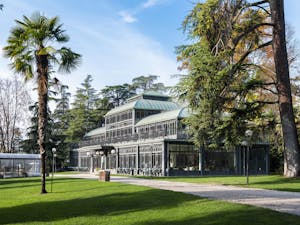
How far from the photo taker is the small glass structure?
39.1 meters

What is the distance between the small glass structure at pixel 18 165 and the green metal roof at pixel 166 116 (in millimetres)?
12468

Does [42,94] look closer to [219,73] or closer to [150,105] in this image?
[219,73]

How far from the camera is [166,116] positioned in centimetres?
4125

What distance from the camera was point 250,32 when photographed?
22.0m

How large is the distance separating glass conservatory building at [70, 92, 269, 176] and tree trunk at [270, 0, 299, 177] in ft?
31.2

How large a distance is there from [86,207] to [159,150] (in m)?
25.3

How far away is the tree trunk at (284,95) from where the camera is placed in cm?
2141

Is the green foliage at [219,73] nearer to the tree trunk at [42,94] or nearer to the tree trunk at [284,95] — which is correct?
the tree trunk at [284,95]

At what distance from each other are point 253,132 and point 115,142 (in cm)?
2647

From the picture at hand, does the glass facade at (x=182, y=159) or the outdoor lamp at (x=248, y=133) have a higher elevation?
the outdoor lamp at (x=248, y=133)

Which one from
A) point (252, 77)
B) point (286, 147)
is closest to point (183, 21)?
point (252, 77)

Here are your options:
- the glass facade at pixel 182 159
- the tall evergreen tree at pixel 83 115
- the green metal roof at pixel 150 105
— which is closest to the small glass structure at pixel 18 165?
the green metal roof at pixel 150 105

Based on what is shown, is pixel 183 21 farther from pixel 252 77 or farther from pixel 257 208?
pixel 257 208

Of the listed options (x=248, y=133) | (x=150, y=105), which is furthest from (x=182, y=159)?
(x=248, y=133)
